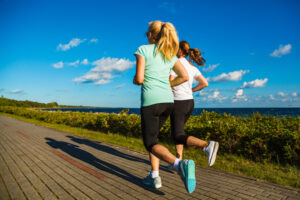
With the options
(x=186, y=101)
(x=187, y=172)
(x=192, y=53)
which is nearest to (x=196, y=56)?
(x=192, y=53)

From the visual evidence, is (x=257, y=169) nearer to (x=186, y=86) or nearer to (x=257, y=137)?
(x=257, y=137)

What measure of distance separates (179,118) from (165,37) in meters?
1.28

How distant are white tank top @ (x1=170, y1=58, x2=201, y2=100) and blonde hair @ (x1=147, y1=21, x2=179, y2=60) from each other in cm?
70

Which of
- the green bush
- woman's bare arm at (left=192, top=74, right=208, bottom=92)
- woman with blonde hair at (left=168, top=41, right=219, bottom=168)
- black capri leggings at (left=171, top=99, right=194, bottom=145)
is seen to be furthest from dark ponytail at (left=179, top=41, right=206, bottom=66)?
the green bush

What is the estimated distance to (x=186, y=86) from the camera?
10.8 ft

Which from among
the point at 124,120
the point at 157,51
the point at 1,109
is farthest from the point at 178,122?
the point at 1,109

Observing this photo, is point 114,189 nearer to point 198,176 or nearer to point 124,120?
point 198,176

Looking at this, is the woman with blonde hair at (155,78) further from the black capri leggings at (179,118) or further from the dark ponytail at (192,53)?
the dark ponytail at (192,53)

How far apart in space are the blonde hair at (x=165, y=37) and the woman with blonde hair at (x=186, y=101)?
0.59 metres

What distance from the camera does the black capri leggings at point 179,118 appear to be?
3.02m

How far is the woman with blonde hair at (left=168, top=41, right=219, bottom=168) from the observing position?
2.79m

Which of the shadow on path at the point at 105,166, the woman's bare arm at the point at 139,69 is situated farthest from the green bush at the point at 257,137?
the woman's bare arm at the point at 139,69

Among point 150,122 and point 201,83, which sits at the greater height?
point 201,83

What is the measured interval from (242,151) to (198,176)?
193 cm
